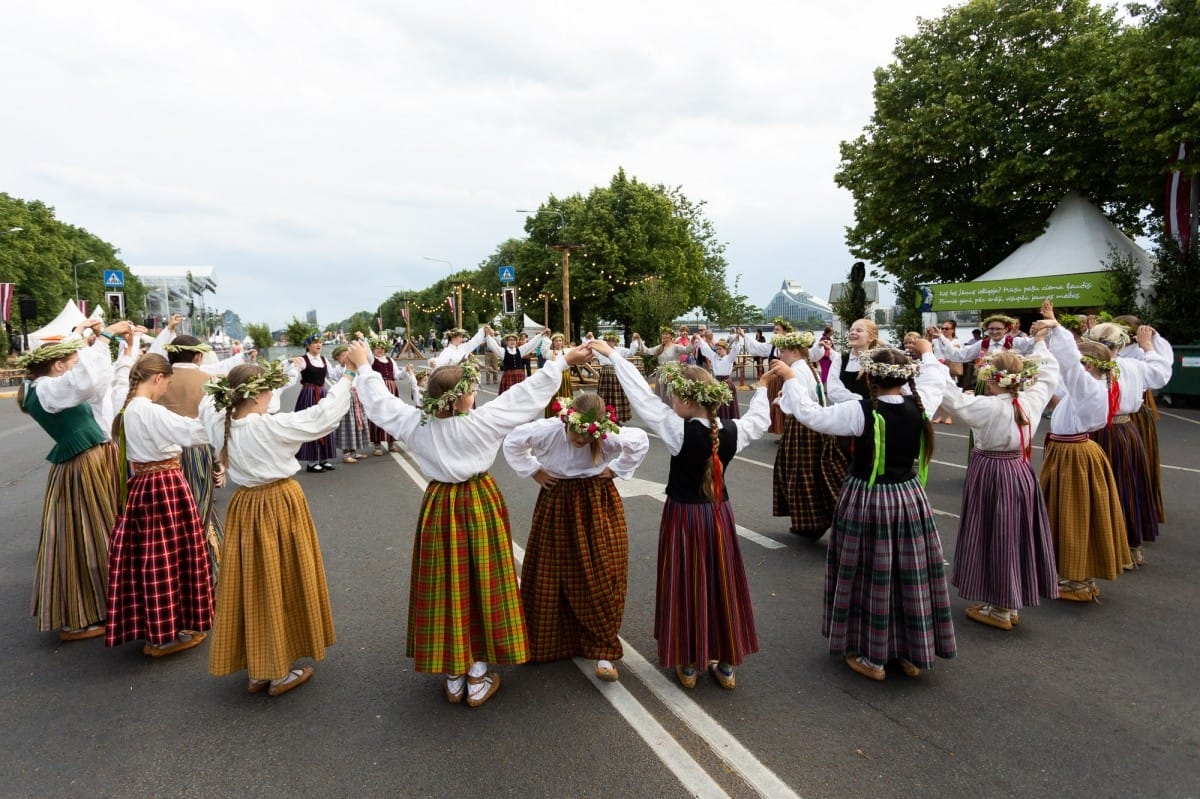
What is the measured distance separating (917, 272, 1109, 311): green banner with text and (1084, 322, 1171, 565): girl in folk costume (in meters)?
12.7

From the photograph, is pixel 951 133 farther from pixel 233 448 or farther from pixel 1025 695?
pixel 233 448

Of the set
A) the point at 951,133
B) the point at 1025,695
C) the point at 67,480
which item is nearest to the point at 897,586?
the point at 1025,695

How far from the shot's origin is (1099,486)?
4777mm

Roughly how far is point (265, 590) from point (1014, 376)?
15.0 ft

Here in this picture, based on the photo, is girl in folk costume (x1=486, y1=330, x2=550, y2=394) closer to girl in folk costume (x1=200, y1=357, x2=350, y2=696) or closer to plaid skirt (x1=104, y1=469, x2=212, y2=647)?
plaid skirt (x1=104, y1=469, x2=212, y2=647)

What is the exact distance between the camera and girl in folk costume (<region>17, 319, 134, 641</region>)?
4324 millimetres

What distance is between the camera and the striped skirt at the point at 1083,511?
4691mm

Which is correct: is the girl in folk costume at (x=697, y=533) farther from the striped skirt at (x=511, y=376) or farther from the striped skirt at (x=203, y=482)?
the striped skirt at (x=511, y=376)

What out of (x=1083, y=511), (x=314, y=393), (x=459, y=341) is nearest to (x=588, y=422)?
(x=1083, y=511)

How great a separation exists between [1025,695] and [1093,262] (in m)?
18.3

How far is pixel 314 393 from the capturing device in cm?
1052

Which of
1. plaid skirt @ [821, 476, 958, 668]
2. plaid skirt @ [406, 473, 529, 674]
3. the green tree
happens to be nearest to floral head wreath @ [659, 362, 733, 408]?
plaid skirt @ [821, 476, 958, 668]

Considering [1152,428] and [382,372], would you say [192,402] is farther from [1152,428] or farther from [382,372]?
[1152,428]

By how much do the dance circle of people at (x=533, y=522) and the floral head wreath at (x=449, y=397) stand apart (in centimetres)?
1
